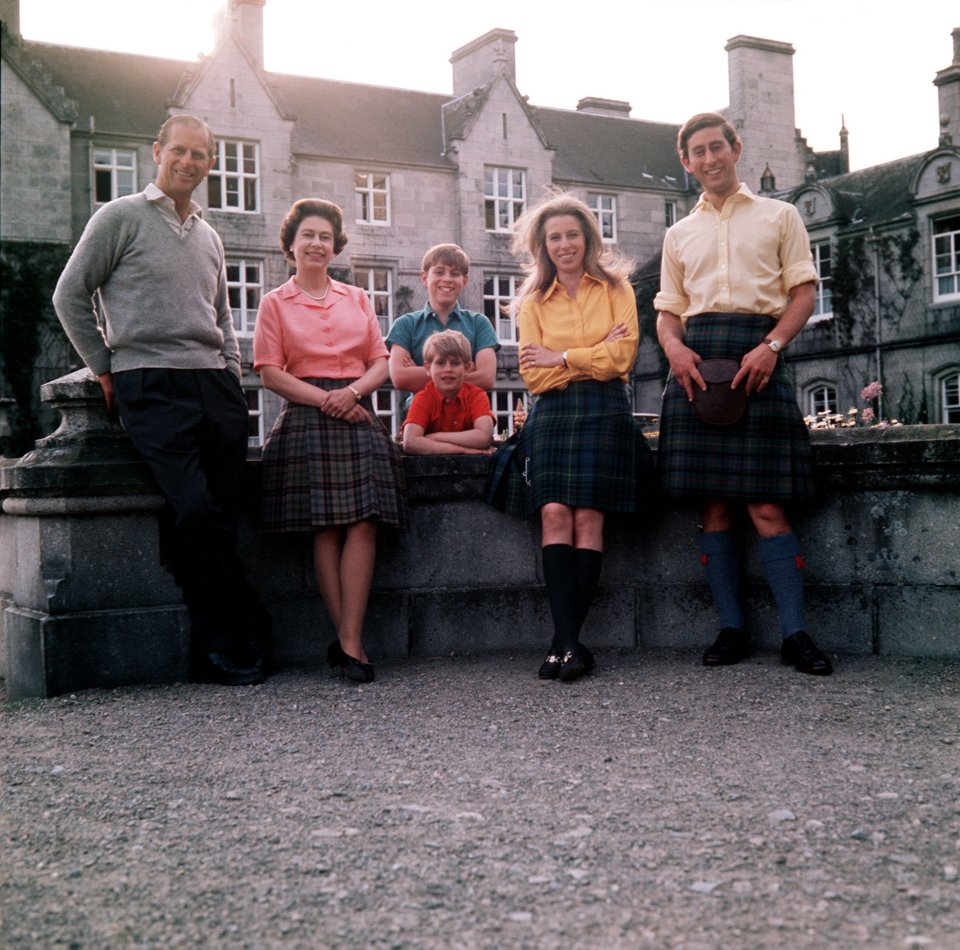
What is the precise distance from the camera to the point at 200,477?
4605 mm

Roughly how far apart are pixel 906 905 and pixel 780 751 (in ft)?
3.61

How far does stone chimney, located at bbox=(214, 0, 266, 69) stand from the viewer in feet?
90.5

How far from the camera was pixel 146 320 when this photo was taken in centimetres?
462

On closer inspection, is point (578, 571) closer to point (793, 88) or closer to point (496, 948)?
point (496, 948)

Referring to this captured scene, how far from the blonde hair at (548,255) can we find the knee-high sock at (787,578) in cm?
136

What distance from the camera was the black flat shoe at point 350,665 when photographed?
455cm

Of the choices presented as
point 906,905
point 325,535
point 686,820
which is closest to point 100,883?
point 686,820

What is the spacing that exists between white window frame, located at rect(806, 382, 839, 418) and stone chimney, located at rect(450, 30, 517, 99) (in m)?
12.0

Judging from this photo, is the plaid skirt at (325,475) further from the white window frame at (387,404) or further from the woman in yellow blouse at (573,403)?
the white window frame at (387,404)

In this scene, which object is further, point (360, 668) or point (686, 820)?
point (360, 668)

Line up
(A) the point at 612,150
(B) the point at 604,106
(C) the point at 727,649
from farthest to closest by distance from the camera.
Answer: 1. (B) the point at 604,106
2. (A) the point at 612,150
3. (C) the point at 727,649

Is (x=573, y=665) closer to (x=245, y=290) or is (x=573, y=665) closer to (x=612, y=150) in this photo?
(x=245, y=290)

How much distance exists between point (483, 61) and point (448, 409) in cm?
2890

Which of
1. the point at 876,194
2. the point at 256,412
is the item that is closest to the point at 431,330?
the point at 256,412
